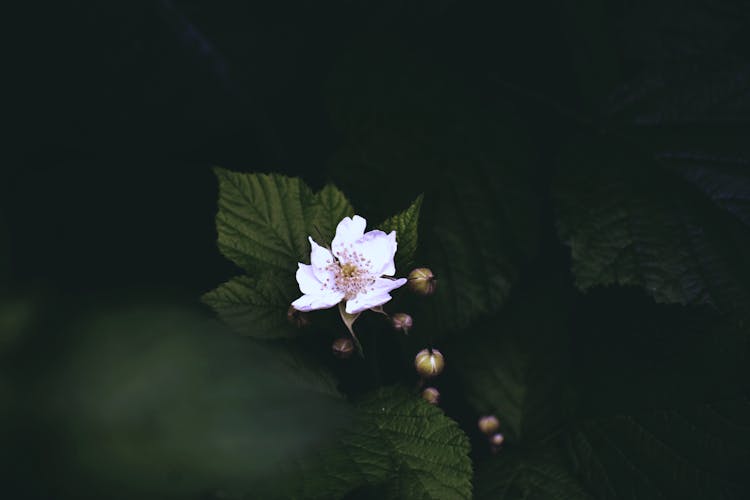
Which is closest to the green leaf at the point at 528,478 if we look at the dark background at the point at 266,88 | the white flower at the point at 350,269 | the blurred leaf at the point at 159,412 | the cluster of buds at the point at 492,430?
the cluster of buds at the point at 492,430

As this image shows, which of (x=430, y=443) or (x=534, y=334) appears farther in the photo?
(x=534, y=334)

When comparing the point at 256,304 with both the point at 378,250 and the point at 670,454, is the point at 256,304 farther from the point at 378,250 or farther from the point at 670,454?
the point at 670,454

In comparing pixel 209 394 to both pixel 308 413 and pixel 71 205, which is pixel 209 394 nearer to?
pixel 308 413

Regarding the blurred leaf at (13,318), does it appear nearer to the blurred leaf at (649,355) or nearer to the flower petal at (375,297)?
the flower petal at (375,297)

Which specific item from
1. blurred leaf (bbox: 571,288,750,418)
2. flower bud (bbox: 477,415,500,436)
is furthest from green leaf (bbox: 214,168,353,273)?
blurred leaf (bbox: 571,288,750,418)

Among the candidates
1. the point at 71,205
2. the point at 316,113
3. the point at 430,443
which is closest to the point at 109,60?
the point at 71,205

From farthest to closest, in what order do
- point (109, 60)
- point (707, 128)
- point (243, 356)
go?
1. point (109, 60)
2. point (707, 128)
3. point (243, 356)

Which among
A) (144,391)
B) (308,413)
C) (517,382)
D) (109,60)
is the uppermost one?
(109,60)
